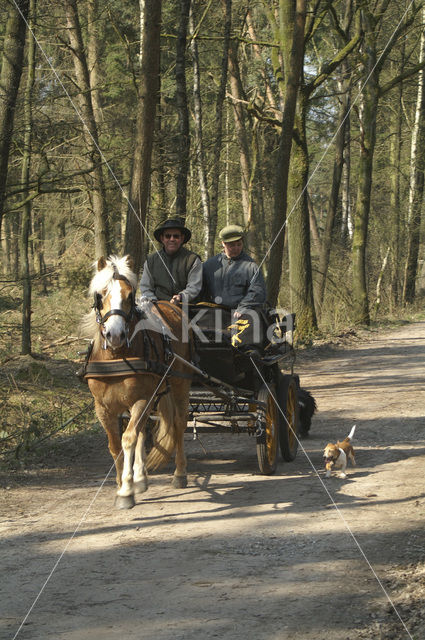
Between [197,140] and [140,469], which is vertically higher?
[197,140]

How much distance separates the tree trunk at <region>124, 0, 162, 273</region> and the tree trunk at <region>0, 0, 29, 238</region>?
8.42ft

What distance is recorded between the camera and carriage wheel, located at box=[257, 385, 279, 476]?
7.34 m

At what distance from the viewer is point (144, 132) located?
40.7ft

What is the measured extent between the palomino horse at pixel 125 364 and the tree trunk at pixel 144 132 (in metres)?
5.75

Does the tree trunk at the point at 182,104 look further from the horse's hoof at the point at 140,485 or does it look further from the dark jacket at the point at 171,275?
the horse's hoof at the point at 140,485

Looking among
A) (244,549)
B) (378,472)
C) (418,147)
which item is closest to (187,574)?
(244,549)

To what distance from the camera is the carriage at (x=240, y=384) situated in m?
7.41

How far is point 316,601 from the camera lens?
4379mm

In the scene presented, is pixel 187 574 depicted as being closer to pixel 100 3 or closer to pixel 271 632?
pixel 271 632

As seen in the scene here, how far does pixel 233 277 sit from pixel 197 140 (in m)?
8.49

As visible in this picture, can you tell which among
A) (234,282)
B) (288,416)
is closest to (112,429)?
(234,282)

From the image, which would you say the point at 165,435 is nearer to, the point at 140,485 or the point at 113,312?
the point at 140,485

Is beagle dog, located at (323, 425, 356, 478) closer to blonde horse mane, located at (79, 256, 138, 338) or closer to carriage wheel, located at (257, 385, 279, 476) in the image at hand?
carriage wheel, located at (257, 385, 279, 476)

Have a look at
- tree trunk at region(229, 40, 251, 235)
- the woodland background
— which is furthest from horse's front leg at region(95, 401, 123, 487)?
tree trunk at region(229, 40, 251, 235)
